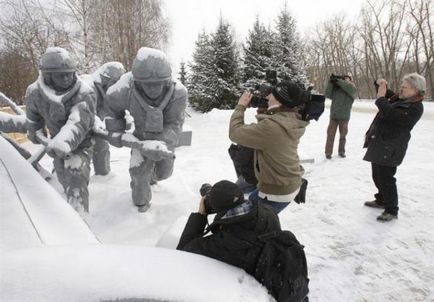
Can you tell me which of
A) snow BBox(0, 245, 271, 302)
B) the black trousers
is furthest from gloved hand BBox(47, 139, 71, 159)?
the black trousers

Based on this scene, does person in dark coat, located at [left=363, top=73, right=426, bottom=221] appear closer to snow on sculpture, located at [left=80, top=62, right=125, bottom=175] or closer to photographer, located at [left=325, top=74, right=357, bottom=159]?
photographer, located at [left=325, top=74, right=357, bottom=159]

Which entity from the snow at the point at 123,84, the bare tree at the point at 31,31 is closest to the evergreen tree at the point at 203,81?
the bare tree at the point at 31,31

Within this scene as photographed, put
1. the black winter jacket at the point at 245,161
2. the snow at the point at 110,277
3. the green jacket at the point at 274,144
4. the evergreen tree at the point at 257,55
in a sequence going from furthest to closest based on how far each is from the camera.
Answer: the evergreen tree at the point at 257,55, the black winter jacket at the point at 245,161, the green jacket at the point at 274,144, the snow at the point at 110,277

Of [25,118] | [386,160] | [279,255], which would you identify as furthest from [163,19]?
[279,255]

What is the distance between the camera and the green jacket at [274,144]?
89.0 inches

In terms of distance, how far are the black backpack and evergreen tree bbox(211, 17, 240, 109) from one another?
17.6 meters

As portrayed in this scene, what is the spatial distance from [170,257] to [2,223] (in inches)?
23.5

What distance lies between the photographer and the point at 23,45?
48.0 feet

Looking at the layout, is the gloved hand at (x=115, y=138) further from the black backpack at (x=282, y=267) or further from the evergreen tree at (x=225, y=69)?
the evergreen tree at (x=225, y=69)

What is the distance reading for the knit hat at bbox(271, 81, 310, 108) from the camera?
228 centimetres

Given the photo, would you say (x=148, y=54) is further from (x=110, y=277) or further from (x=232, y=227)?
(x=110, y=277)

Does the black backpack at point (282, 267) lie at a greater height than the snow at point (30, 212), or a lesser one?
lesser

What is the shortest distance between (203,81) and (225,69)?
136 cm

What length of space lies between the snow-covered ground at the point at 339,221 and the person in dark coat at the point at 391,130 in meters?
0.39
